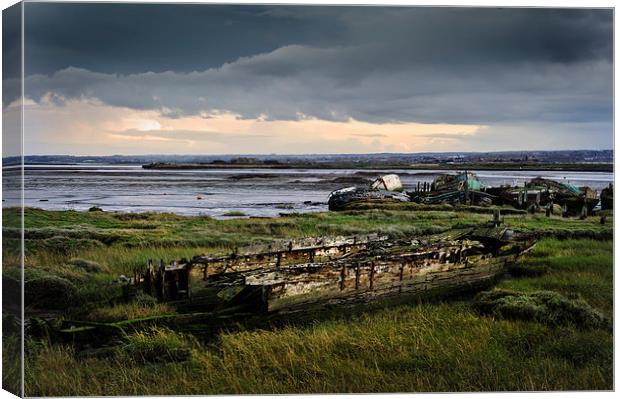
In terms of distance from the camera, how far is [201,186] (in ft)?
24.0

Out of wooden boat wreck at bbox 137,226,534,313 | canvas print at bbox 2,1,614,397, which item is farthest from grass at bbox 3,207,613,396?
→ wooden boat wreck at bbox 137,226,534,313

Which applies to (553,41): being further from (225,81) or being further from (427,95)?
(225,81)

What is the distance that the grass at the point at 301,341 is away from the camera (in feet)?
22.5

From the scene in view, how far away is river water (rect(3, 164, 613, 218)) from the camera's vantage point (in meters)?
7.02

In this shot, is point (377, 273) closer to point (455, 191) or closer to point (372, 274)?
point (372, 274)

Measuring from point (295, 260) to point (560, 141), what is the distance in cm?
255

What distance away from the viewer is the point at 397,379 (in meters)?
7.00

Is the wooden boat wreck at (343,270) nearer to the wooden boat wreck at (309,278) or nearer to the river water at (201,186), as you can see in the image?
the wooden boat wreck at (309,278)

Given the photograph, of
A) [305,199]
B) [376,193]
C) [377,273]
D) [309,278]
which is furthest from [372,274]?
[305,199]

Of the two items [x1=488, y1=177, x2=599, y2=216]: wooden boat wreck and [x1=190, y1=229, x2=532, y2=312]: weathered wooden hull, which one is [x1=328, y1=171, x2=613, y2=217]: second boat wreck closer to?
[x1=488, y1=177, x2=599, y2=216]: wooden boat wreck

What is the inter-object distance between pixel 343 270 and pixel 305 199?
729mm

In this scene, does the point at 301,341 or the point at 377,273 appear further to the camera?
the point at 377,273

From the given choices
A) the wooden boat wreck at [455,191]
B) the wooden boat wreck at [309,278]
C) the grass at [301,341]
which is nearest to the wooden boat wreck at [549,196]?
the wooden boat wreck at [455,191]

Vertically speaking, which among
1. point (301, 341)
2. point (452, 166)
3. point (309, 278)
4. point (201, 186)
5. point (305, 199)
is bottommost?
point (301, 341)
